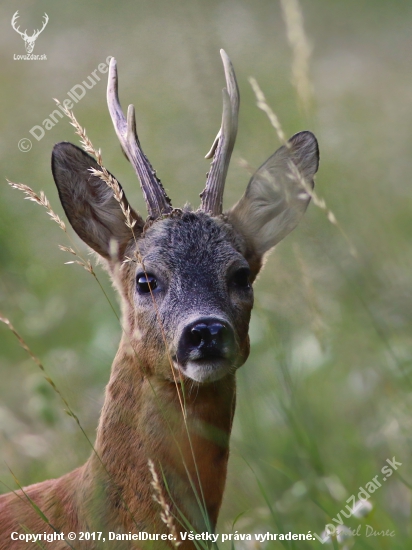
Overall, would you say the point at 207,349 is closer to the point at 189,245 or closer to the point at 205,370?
the point at 205,370

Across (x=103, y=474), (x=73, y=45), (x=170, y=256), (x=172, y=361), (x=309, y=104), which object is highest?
(x=73, y=45)

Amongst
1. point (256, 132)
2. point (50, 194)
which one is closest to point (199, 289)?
point (256, 132)

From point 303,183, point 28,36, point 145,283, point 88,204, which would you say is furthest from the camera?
point 28,36

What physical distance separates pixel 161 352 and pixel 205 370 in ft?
1.30

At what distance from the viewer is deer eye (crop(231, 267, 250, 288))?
14.7 feet

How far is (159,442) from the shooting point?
406cm

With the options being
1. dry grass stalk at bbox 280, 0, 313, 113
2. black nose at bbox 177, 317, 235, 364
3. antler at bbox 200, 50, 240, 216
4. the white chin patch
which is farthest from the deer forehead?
dry grass stalk at bbox 280, 0, 313, 113

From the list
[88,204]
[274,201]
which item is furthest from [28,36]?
[274,201]

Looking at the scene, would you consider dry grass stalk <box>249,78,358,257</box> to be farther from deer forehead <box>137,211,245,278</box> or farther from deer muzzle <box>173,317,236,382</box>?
deer forehead <box>137,211,245,278</box>

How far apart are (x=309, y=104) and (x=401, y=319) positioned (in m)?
1.25

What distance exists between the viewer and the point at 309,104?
385 cm

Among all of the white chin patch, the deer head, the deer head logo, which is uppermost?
the deer head logo

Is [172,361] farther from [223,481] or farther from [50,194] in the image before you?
[50,194]

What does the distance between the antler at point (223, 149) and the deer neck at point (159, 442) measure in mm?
1097
